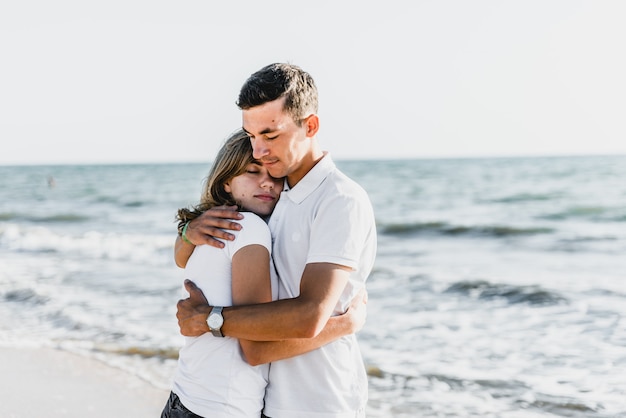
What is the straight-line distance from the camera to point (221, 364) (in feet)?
8.26

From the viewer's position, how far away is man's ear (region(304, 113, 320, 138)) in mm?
2623

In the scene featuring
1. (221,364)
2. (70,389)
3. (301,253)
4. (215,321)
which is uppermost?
(301,253)

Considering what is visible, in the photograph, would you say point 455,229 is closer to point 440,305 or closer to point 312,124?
point 440,305

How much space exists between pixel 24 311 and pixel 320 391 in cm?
626

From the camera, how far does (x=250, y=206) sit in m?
2.75

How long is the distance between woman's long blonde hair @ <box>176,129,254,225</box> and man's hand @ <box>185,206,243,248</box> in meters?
0.13

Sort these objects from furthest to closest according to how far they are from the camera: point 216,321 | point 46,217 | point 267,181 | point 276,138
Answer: point 46,217 < point 267,181 < point 276,138 < point 216,321

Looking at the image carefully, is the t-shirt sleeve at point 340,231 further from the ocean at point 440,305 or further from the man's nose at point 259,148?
the ocean at point 440,305

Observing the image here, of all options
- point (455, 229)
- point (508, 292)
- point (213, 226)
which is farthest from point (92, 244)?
point (213, 226)

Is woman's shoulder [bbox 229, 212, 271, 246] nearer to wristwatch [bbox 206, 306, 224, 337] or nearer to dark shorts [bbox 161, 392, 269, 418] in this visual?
wristwatch [bbox 206, 306, 224, 337]

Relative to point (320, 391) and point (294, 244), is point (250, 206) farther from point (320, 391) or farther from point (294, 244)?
point (320, 391)

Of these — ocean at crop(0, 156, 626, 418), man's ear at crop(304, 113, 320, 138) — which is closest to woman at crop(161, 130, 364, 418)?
man's ear at crop(304, 113, 320, 138)

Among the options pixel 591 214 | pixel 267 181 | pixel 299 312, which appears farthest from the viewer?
pixel 591 214

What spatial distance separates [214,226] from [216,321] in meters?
0.33
